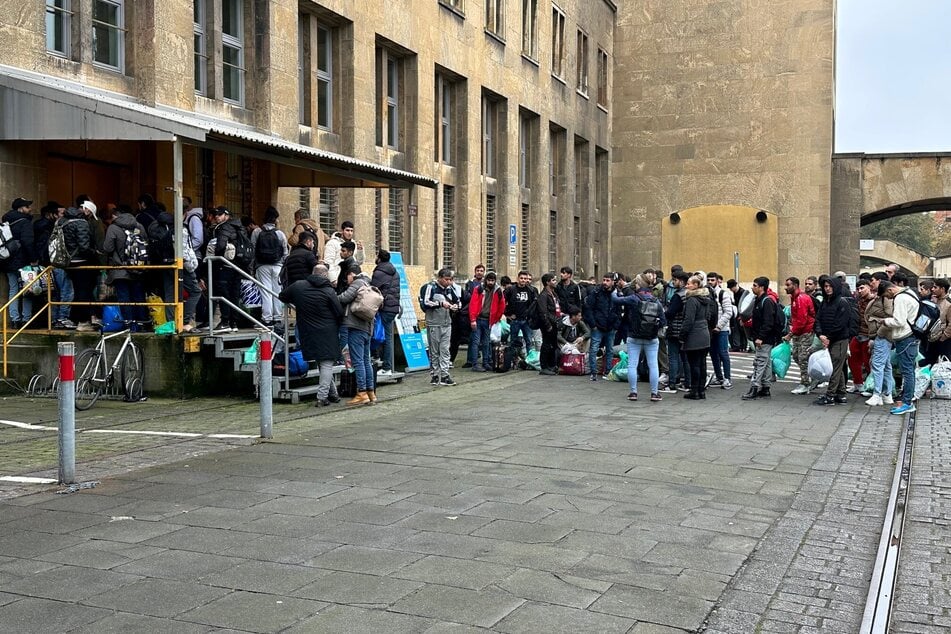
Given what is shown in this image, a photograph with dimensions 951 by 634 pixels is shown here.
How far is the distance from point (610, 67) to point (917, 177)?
11.6m

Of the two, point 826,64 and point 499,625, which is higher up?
point 826,64

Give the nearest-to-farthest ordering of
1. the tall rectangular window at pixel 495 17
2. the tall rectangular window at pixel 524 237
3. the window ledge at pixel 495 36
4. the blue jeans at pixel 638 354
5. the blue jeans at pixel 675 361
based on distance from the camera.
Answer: the blue jeans at pixel 638 354
the blue jeans at pixel 675 361
the window ledge at pixel 495 36
the tall rectangular window at pixel 495 17
the tall rectangular window at pixel 524 237

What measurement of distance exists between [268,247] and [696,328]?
602cm

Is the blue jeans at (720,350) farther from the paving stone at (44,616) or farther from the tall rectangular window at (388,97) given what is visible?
the paving stone at (44,616)

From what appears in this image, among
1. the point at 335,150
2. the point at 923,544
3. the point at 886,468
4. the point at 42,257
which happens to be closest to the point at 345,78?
the point at 335,150

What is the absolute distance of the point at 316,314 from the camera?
12.9 meters

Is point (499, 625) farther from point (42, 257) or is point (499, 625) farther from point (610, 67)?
point (610, 67)

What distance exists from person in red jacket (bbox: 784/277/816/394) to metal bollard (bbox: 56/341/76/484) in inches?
419

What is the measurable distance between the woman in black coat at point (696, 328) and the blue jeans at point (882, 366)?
7.16 ft

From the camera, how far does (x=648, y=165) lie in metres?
40.2

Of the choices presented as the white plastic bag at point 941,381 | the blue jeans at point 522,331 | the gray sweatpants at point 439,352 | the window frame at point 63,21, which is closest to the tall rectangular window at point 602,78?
the blue jeans at point 522,331

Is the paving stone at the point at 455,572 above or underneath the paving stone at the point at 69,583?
underneath

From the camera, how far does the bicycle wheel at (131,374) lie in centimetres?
1334

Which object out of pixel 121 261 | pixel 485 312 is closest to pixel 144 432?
pixel 121 261
